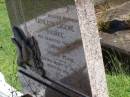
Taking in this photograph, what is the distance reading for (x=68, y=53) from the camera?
3.30 m

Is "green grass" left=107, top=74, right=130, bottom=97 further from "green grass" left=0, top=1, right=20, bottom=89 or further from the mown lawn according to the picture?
"green grass" left=0, top=1, right=20, bottom=89

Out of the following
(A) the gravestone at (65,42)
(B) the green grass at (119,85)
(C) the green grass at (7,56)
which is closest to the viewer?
(A) the gravestone at (65,42)

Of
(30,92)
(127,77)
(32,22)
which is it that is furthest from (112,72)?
(32,22)

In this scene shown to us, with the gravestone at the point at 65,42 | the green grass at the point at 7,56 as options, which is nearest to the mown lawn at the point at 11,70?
the green grass at the point at 7,56

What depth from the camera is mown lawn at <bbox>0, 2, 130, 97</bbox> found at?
4.46 meters

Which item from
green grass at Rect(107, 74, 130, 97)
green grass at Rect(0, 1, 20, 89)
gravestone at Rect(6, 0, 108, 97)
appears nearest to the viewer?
gravestone at Rect(6, 0, 108, 97)

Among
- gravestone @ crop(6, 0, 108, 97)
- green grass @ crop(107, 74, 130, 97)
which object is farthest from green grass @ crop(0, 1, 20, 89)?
green grass @ crop(107, 74, 130, 97)

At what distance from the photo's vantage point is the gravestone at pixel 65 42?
3.03 m

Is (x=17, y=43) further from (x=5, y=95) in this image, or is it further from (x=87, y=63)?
(x=87, y=63)

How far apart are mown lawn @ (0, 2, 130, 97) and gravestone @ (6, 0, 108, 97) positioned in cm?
86

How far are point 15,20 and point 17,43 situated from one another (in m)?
0.23

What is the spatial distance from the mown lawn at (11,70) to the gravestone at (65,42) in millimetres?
855

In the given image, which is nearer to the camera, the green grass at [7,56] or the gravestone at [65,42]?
the gravestone at [65,42]

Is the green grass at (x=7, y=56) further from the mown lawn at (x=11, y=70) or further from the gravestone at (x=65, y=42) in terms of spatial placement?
the gravestone at (x=65, y=42)
